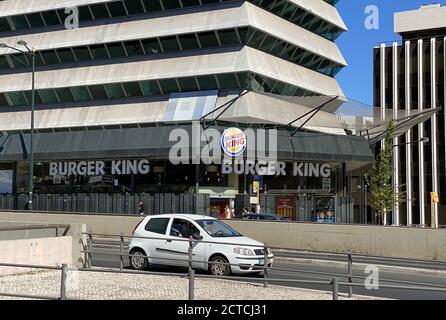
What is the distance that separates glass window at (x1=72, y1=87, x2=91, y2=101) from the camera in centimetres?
4762

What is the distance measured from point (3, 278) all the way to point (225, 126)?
Result: 91.0 ft

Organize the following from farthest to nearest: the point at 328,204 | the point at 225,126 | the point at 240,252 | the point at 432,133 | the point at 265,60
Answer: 1. the point at 432,133
2. the point at 265,60
3. the point at 225,126
4. the point at 328,204
5. the point at 240,252

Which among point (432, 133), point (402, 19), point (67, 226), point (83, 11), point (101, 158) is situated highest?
point (402, 19)

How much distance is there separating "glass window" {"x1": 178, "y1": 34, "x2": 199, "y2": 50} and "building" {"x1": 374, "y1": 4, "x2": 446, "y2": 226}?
34.0m

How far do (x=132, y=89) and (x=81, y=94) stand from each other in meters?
4.95

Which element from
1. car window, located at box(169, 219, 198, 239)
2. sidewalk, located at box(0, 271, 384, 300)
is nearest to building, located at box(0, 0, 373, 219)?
car window, located at box(169, 219, 198, 239)

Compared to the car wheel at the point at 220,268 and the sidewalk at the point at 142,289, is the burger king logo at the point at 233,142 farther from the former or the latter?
the sidewalk at the point at 142,289

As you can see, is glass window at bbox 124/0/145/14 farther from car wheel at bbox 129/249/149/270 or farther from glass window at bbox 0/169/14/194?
car wheel at bbox 129/249/149/270

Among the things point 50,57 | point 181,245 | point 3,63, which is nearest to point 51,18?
point 50,57

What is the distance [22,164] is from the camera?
4738 centimetres

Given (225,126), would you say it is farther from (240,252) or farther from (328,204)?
(240,252)

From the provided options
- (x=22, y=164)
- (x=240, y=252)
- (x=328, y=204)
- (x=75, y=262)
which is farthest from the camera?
(x=22, y=164)

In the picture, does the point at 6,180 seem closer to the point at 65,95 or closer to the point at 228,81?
the point at 65,95

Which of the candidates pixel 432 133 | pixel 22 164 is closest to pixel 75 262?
pixel 22 164
